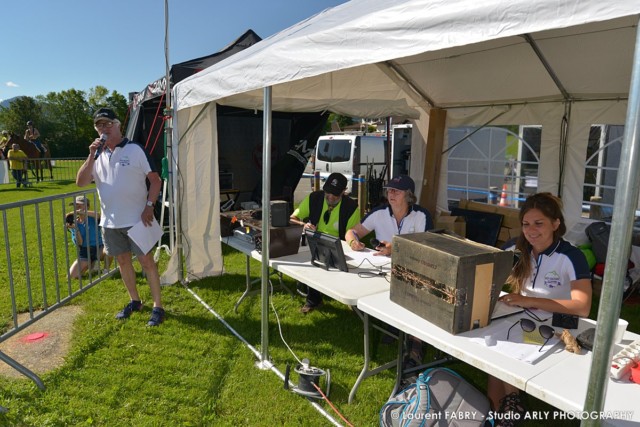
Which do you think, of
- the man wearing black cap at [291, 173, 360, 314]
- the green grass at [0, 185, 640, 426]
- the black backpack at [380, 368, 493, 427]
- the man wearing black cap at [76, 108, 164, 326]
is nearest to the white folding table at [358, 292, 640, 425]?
the black backpack at [380, 368, 493, 427]

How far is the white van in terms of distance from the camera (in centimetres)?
1052

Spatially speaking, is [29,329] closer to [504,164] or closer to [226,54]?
[226,54]

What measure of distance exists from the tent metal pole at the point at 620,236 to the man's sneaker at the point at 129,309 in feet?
12.2

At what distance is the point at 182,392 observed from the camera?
280 centimetres

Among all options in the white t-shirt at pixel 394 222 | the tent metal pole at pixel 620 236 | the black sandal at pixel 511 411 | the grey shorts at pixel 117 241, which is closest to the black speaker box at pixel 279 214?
the white t-shirt at pixel 394 222

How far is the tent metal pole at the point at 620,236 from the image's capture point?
1.08 m

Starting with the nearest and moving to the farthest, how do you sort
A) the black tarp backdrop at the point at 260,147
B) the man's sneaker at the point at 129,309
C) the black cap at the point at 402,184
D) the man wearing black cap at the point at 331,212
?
the black cap at the point at 402,184, the man's sneaker at the point at 129,309, the man wearing black cap at the point at 331,212, the black tarp backdrop at the point at 260,147

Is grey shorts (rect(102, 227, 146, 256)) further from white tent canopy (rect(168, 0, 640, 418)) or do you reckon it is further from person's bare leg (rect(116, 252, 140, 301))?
white tent canopy (rect(168, 0, 640, 418))

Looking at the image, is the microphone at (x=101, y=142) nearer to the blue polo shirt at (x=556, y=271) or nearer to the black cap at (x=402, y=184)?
the black cap at (x=402, y=184)

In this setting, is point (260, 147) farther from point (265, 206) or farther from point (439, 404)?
point (439, 404)

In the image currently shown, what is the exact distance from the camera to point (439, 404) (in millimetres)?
1946

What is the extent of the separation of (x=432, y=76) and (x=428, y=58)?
0.65 metres

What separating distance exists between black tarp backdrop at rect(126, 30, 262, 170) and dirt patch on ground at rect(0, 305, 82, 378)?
300 centimetres

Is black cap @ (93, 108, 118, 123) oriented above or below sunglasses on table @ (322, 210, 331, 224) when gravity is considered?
above
